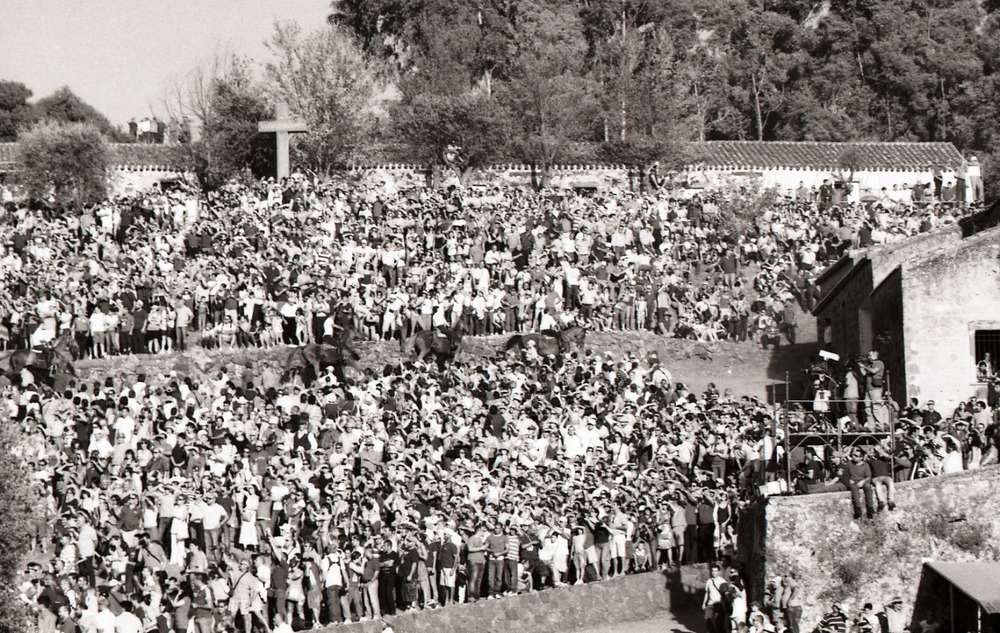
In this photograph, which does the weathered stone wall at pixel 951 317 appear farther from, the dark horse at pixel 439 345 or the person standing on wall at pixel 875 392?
the dark horse at pixel 439 345

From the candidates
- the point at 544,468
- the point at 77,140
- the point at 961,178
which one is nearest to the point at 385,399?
the point at 544,468

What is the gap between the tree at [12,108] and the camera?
87.9 meters

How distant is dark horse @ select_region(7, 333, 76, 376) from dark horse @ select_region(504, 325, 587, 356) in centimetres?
950

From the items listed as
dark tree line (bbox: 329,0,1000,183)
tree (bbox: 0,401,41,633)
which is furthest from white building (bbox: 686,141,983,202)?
tree (bbox: 0,401,41,633)

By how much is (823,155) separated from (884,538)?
31.5 m

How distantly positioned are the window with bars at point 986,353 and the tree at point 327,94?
24765 millimetres

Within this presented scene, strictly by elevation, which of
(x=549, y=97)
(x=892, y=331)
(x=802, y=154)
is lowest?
(x=892, y=331)

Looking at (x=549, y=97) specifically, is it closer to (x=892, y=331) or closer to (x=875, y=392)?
(x=892, y=331)

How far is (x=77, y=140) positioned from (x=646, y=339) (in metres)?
18.6

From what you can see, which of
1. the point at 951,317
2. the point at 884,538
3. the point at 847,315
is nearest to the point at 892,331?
the point at 951,317

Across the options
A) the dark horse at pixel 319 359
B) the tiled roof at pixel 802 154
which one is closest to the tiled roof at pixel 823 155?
the tiled roof at pixel 802 154

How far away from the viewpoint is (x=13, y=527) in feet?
117

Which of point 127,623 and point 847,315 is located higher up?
point 847,315

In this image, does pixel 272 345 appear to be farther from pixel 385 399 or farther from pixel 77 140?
pixel 77 140
